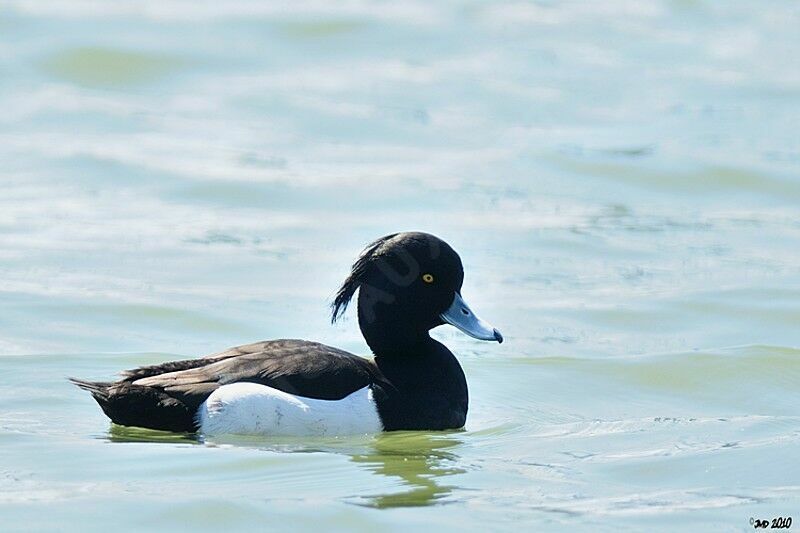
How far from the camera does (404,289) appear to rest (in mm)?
9008

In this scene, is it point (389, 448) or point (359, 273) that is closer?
point (389, 448)

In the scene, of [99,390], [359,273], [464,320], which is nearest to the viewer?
[99,390]

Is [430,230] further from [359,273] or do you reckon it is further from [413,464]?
[413,464]

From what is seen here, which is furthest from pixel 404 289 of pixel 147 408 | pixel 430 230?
pixel 430 230

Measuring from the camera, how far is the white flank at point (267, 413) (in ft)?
27.0

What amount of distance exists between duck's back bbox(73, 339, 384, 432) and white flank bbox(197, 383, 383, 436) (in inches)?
2.0

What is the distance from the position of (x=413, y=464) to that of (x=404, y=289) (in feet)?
4.15

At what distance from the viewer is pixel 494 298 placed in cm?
1238

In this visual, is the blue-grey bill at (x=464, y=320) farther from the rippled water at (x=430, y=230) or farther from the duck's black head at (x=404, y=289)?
the rippled water at (x=430, y=230)

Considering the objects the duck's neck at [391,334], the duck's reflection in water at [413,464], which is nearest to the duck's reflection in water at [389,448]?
the duck's reflection in water at [413,464]

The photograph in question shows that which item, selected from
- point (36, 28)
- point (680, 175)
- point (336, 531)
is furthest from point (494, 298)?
point (36, 28)

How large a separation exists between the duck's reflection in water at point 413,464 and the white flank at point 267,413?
0.88ft

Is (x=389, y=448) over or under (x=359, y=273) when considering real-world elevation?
under

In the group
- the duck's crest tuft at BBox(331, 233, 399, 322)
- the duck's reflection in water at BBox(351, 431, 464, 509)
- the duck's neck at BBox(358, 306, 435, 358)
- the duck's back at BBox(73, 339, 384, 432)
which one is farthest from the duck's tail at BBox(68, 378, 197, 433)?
the duck's neck at BBox(358, 306, 435, 358)
